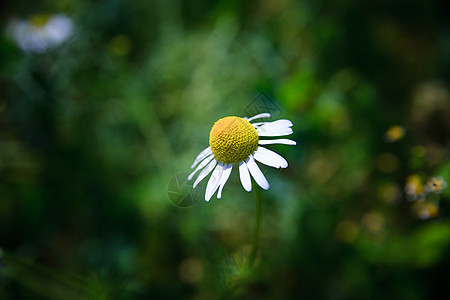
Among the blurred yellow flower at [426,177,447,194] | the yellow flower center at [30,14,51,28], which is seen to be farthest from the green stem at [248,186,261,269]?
Result: the yellow flower center at [30,14,51,28]

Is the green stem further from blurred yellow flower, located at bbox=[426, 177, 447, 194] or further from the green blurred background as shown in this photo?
blurred yellow flower, located at bbox=[426, 177, 447, 194]

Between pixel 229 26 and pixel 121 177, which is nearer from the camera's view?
pixel 121 177

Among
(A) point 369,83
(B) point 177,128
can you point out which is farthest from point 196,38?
(A) point 369,83

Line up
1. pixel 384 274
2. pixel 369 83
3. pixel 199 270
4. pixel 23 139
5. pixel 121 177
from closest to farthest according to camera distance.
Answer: pixel 384 274
pixel 199 270
pixel 369 83
pixel 121 177
pixel 23 139

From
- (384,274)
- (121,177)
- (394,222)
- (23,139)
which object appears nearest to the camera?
(384,274)

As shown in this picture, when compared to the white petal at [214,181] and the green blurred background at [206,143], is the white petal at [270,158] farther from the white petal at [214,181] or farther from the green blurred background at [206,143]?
the green blurred background at [206,143]

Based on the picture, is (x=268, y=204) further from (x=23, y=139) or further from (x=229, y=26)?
(x=23, y=139)

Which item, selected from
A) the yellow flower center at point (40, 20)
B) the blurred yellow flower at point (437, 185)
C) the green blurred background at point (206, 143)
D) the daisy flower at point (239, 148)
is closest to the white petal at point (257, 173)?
the daisy flower at point (239, 148)

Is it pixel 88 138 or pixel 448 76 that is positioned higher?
pixel 88 138
